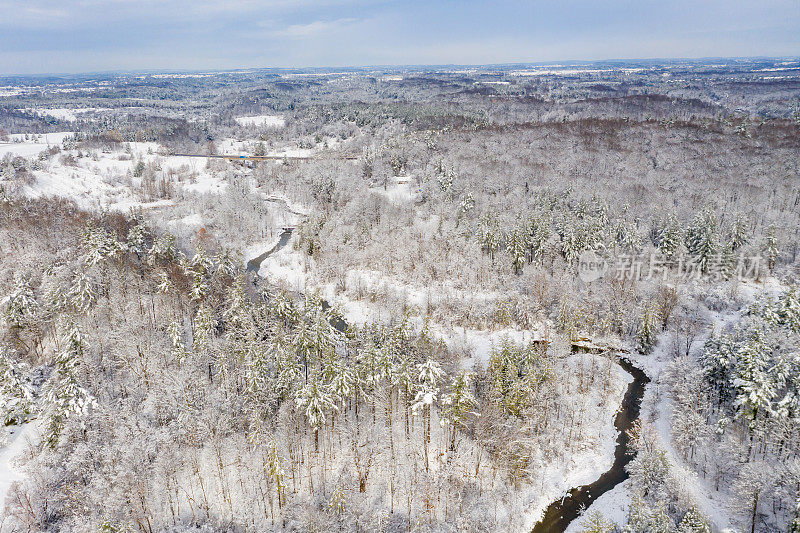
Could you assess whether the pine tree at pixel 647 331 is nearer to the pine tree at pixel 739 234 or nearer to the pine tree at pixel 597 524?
the pine tree at pixel 739 234

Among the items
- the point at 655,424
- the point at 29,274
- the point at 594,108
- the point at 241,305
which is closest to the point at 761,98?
the point at 594,108

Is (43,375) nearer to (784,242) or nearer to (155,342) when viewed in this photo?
(155,342)

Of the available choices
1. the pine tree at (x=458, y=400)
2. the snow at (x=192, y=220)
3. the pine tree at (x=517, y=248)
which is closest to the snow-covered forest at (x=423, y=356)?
the pine tree at (x=458, y=400)

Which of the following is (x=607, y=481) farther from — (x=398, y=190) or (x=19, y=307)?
(x=398, y=190)

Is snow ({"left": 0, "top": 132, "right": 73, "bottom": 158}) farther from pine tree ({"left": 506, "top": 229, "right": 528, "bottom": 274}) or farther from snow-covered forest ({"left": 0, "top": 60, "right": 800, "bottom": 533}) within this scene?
pine tree ({"left": 506, "top": 229, "right": 528, "bottom": 274})

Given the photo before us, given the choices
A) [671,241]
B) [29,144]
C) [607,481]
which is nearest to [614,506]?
[607,481]

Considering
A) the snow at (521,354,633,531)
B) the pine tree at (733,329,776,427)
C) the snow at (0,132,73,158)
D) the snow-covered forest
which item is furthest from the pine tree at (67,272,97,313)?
the snow at (0,132,73,158)
